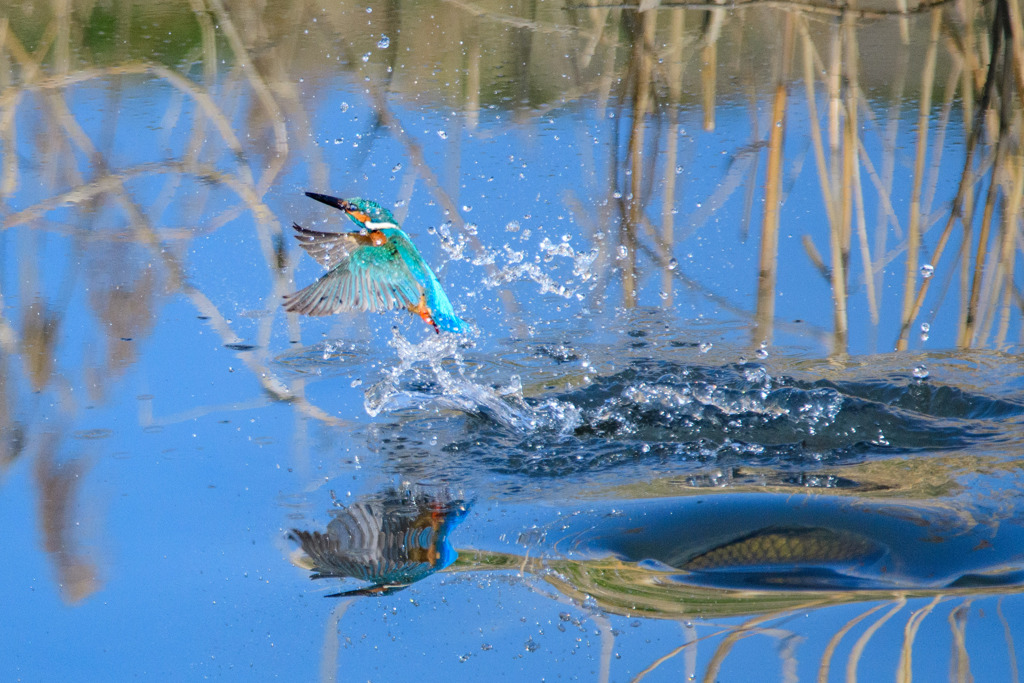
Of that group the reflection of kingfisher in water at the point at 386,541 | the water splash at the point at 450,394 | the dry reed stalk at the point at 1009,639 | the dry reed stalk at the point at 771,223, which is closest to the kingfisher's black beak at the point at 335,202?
the water splash at the point at 450,394

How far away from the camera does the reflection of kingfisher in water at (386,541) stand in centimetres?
132

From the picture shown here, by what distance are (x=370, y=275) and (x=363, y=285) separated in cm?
3

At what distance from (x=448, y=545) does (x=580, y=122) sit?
1.66 m

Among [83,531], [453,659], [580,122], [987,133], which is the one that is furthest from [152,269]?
[987,133]

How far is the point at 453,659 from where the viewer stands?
117 centimetres

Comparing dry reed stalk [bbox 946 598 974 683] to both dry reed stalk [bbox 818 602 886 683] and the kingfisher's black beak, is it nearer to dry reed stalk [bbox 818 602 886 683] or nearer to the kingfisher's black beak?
dry reed stalk [bbox 818 602 886 683]

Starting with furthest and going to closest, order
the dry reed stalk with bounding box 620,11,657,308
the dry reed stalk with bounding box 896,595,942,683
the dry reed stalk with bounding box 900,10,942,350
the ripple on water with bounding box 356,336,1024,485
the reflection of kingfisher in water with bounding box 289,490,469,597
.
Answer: the dry reed stalk with bounding box 620,11,657,308
the dry reed stalk with bounding box 900,10,942,350
the ripple on water with bounding box 356,336,1024,485
the reflection of kingfisher in water with bounding box 289,490,469,597
the dry reed stalk with bounding box 896,595,942,683

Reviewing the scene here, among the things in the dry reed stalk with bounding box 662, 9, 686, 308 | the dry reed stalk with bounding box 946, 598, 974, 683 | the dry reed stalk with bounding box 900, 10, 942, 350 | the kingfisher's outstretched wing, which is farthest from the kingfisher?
the dry reed stalk with bounding box 946, 598, 974, 683

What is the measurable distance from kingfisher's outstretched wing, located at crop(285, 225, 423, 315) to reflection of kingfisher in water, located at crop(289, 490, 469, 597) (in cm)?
40

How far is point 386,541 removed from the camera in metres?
1.41

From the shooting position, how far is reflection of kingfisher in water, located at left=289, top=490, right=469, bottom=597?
4.34 ft

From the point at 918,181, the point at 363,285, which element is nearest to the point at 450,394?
the point at 363,285

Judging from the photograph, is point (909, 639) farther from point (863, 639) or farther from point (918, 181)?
point (918, 181)

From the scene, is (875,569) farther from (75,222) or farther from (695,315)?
(75,222)
